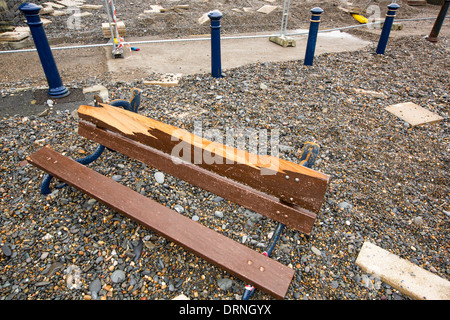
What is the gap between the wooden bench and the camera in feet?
5.31

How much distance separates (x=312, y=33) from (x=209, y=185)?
15.4ft

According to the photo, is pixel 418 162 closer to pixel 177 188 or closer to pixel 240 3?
pixel 177 188

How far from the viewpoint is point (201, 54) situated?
635cm

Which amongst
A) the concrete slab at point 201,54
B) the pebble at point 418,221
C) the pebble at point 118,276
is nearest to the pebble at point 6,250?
the pebble at point 118,276

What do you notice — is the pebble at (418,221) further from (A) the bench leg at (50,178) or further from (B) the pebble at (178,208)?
(A) the bench leg at (50,178)

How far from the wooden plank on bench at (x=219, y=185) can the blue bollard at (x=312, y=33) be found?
4.49 m

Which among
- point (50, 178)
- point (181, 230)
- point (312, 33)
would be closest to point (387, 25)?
point (312, 33)

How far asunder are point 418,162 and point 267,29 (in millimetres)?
7146

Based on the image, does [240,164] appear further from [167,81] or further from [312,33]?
[312,33]

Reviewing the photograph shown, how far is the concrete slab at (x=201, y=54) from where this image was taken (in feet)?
18.1

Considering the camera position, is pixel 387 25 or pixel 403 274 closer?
pixel 403 274

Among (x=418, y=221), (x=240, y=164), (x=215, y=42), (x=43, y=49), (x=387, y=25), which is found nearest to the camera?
(x=240, y=164)

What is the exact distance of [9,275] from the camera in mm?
2033

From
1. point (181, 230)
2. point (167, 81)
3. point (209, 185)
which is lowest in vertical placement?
point (167, 81)
